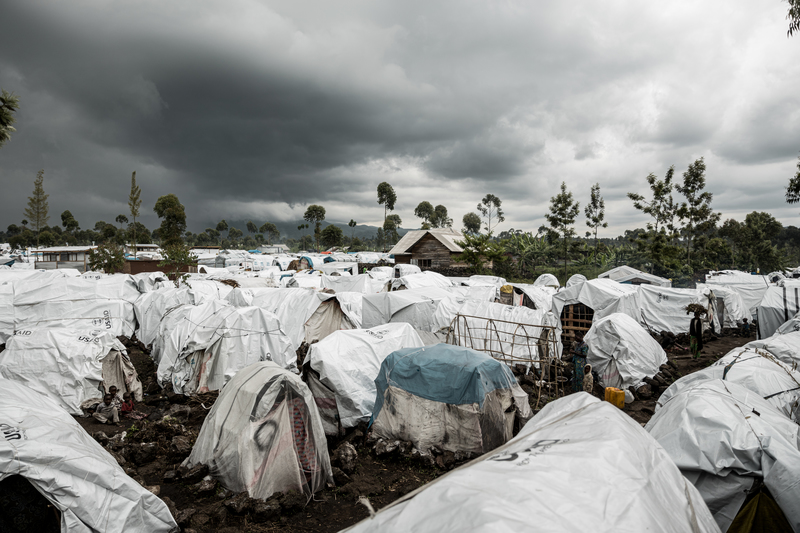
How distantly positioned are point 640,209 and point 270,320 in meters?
33.1

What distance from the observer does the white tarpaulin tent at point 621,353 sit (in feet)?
42.3

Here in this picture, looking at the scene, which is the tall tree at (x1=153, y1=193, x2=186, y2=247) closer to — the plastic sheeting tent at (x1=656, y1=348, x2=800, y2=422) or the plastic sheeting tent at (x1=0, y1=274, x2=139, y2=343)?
the plastic sheeting tent at (x1=0, y1=274, x2=139, y2=343)

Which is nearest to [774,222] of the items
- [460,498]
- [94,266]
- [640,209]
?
[640,209]

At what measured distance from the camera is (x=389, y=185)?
80.3m

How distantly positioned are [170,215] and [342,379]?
2138 inches

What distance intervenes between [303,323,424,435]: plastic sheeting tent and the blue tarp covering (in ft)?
2.96

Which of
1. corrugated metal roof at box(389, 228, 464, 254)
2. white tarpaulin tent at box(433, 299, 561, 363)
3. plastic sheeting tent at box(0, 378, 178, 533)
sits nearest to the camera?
plastic sheeting tent at box(0, 378, 178, 533)

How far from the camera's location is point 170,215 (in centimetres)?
5394

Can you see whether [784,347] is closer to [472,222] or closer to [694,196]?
[694,196]

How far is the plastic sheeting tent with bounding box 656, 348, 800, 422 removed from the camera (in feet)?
20.8

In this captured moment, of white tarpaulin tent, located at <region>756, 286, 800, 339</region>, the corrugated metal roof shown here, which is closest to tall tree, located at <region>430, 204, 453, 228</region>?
the corrugated metal roof

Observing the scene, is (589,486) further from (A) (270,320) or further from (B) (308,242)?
(B) (308,242)

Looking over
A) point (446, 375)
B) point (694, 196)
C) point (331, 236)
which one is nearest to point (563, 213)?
point (694, 196)

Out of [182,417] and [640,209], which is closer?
[182,417]
